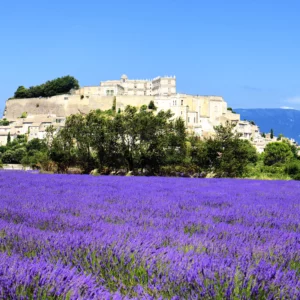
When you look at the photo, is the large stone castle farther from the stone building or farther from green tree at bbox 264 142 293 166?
green tree at bbox 264 142 293 166

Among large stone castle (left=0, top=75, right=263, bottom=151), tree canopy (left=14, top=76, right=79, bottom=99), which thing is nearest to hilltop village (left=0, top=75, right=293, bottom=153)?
large stone castle (left=0, top=75, right=263, bottom=151)

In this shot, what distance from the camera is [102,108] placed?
84250mm

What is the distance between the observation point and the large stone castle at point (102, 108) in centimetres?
8138

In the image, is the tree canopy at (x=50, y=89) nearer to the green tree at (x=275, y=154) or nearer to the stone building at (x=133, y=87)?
the stone building at (x=133, y=87)

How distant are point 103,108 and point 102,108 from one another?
19cm

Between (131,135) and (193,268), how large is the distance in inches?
721

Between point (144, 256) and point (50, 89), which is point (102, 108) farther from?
point (144, 256)

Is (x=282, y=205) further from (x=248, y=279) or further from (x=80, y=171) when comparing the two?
(x=80, y=171)

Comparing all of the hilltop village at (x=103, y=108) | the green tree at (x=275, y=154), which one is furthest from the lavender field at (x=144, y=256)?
the hilltop village at (x=103, y=108)

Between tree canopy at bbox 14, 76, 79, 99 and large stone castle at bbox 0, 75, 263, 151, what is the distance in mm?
3957

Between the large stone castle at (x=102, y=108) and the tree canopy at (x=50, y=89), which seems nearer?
the large stone castle at (x=102, y=108)

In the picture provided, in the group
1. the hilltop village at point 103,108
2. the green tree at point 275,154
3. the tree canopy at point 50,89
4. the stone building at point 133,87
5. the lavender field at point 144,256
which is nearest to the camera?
the lavender field at point 144,256

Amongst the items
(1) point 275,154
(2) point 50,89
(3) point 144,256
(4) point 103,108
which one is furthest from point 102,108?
(3) point 144,256

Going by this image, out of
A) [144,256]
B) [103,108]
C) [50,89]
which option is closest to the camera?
[144,256]
